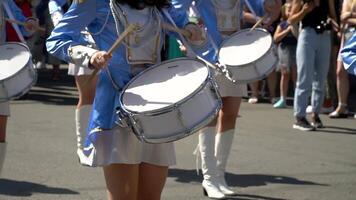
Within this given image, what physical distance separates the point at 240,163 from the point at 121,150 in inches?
141

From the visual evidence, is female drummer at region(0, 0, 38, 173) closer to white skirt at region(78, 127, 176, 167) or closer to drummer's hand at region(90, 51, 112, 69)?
white skirt at region(78, 127, 176, 167)

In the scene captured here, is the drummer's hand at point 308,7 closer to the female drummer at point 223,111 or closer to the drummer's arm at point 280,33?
the drummer's arm at point 280,33

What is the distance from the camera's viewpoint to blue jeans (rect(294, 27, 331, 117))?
27.4 feet

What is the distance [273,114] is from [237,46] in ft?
17.4

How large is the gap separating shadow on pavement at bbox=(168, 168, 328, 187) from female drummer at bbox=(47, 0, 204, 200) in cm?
255

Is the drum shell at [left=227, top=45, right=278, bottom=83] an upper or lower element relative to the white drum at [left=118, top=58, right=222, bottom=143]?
lower

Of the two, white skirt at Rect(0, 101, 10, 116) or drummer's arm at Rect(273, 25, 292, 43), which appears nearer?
white skirt at Rect(0, 101, 10, 116)

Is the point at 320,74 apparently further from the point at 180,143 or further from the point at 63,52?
the point at 63,52

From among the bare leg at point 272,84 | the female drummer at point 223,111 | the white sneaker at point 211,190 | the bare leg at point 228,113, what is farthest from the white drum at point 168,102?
the bare leg at point 272,84

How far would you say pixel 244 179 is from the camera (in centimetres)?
595

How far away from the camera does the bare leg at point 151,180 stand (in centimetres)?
326

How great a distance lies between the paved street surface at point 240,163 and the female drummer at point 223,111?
0.17 m

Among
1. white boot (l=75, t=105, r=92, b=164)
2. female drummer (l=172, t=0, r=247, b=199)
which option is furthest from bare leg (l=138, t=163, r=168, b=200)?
white boot (l=75, t=105, r=92, b=164)

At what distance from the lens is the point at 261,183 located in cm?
582
